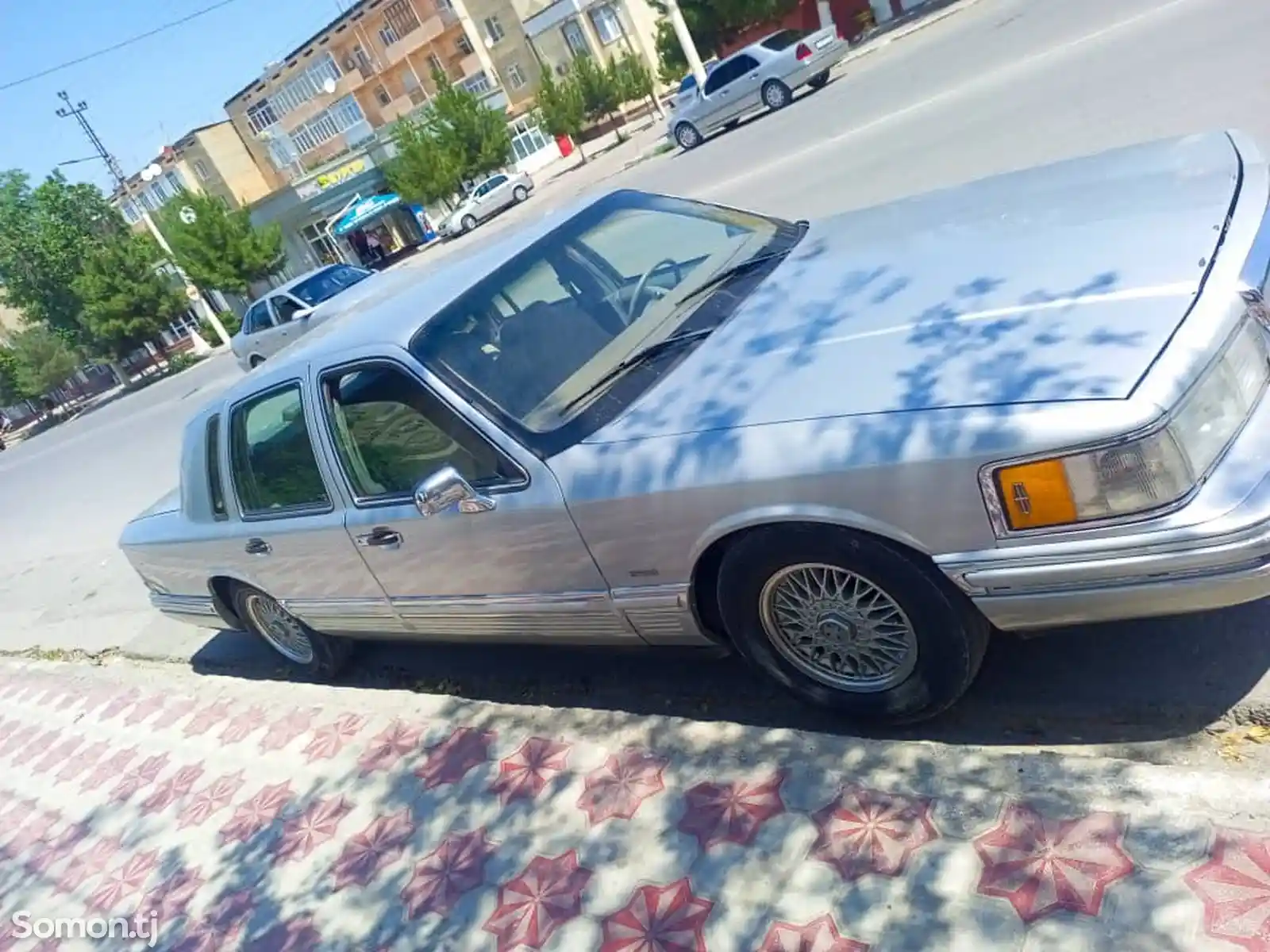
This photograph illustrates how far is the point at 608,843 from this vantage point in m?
2.86

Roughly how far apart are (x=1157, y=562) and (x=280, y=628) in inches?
169

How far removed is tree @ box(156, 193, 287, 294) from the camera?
38.1m

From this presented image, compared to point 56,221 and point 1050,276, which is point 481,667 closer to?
point 1050,276

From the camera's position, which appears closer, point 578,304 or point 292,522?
point 578,304

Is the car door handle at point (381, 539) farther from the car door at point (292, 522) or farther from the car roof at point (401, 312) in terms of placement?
the car roof at point (401, 312)

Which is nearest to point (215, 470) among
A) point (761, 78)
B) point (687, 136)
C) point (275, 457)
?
point (275, 457)

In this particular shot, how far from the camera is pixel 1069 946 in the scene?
1989mm

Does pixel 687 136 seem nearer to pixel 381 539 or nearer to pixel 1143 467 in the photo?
pixel 381 539

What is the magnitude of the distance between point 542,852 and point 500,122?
42241mm

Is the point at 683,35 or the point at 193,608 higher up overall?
the point at 683,35

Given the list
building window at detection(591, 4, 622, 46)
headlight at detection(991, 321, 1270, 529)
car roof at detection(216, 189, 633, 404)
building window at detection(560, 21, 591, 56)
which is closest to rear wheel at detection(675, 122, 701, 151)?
car roof at detection(216, 189, 633, 404)

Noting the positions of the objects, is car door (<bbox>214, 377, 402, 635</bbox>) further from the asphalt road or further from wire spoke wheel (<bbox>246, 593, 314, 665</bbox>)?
the asphalt road

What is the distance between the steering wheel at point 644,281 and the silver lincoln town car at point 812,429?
0.01 m

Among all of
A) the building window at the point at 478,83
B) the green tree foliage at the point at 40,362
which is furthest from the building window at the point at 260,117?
the green tree foliage at the point at 40,362
